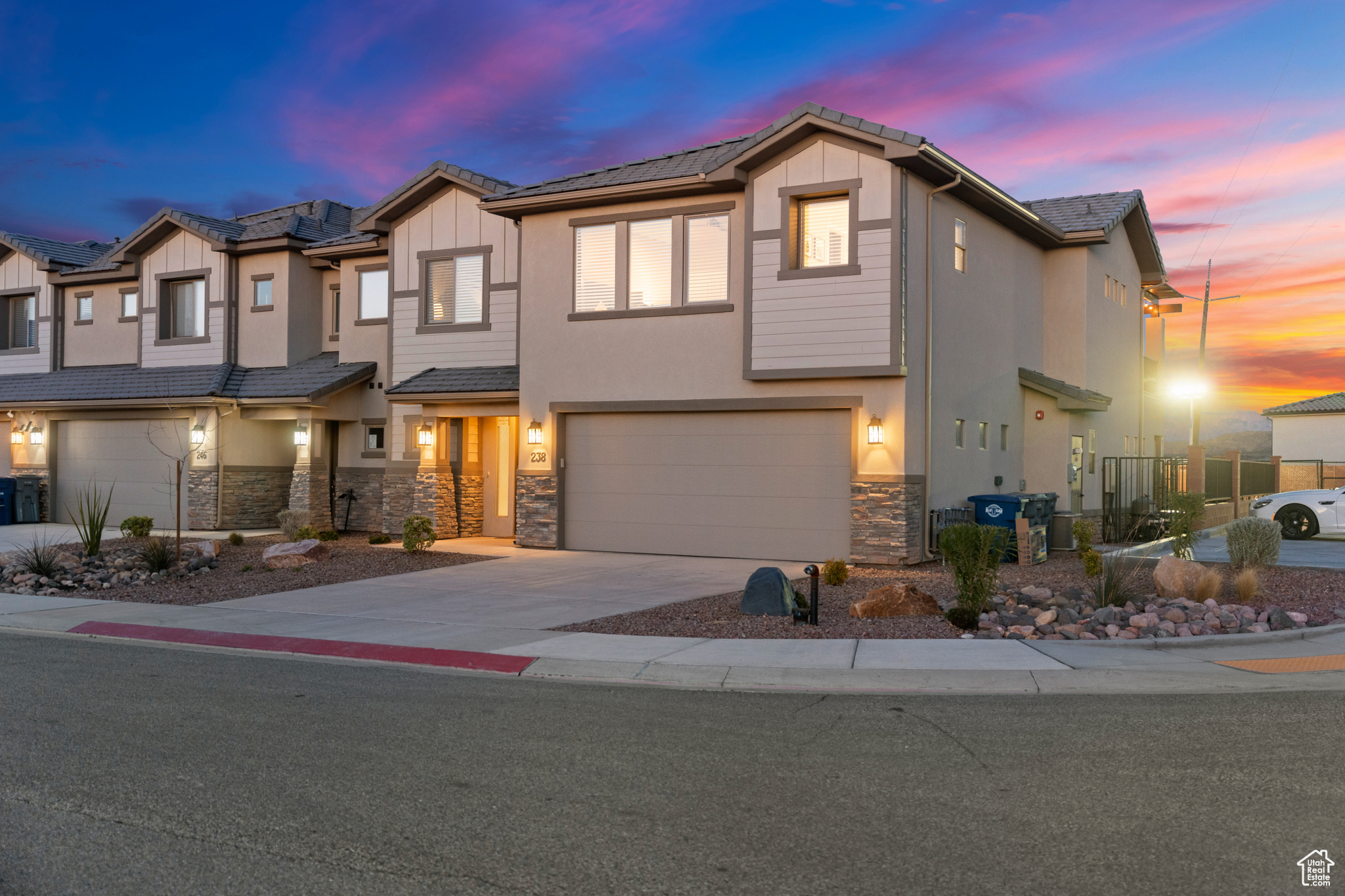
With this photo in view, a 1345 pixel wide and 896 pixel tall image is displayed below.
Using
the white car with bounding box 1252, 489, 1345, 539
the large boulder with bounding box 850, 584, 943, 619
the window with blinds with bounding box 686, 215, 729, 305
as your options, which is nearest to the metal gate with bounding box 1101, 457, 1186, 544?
the white car with bounding box 1252, 489, 1345, 539

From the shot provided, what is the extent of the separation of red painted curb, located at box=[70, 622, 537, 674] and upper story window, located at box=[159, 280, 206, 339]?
15.4 m

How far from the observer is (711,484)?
59.8 ft

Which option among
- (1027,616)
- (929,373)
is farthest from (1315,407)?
(1027,616)

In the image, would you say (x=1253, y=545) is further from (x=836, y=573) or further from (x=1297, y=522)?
(x=1297, y=522)

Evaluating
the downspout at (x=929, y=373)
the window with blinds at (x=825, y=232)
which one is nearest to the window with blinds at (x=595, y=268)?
the window with blinds at (x=825, y=232)

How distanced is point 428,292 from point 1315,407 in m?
43.5

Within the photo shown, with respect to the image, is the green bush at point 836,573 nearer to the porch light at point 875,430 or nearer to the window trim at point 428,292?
the porch light at point 875,430

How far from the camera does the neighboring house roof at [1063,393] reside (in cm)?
2067

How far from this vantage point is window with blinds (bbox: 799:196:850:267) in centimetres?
1680

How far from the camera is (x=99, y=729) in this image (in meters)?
6.98

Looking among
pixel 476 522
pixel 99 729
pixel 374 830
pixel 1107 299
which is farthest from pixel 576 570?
pixel 1107 299

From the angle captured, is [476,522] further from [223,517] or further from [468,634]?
[468,634]

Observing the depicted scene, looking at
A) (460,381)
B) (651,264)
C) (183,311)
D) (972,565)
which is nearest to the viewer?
(972,565)

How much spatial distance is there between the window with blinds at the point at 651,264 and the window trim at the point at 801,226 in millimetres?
2230
